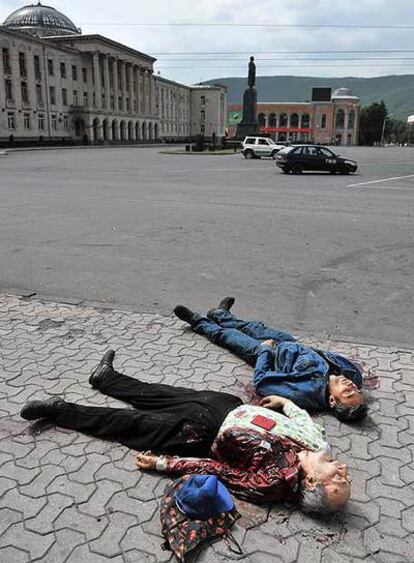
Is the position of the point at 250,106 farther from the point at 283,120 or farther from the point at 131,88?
the point at 283,120

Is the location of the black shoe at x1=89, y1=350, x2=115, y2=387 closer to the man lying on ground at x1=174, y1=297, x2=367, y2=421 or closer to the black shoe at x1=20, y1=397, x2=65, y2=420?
the black shoe at x1=20, y1=397, x2=65, y2=420

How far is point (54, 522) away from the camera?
2.42 meters

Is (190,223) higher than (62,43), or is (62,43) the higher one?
(62,43)

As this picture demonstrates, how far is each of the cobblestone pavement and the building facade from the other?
13133cm

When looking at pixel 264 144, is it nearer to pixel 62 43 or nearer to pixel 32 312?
pixel 32 312

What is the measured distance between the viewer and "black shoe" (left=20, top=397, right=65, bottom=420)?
3.15 meters

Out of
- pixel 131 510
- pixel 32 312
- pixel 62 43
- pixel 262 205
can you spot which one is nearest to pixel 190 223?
pixel 262 205

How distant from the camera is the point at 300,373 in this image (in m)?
3.40

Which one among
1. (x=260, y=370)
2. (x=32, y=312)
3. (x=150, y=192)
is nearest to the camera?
(x=260, y=370)

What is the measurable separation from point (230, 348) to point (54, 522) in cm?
209

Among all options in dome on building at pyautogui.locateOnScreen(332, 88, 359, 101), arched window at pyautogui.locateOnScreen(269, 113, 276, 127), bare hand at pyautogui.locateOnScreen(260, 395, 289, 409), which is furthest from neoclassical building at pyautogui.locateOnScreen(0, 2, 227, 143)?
bare hand at pyautogui.locateOnScreen(260, 395, 289, 409)

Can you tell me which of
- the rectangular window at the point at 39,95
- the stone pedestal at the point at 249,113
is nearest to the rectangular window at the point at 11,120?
the rectangular window at the point at 39,95

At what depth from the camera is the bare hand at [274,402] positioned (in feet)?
10.1

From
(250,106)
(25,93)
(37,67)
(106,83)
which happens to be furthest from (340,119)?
(25,93)
